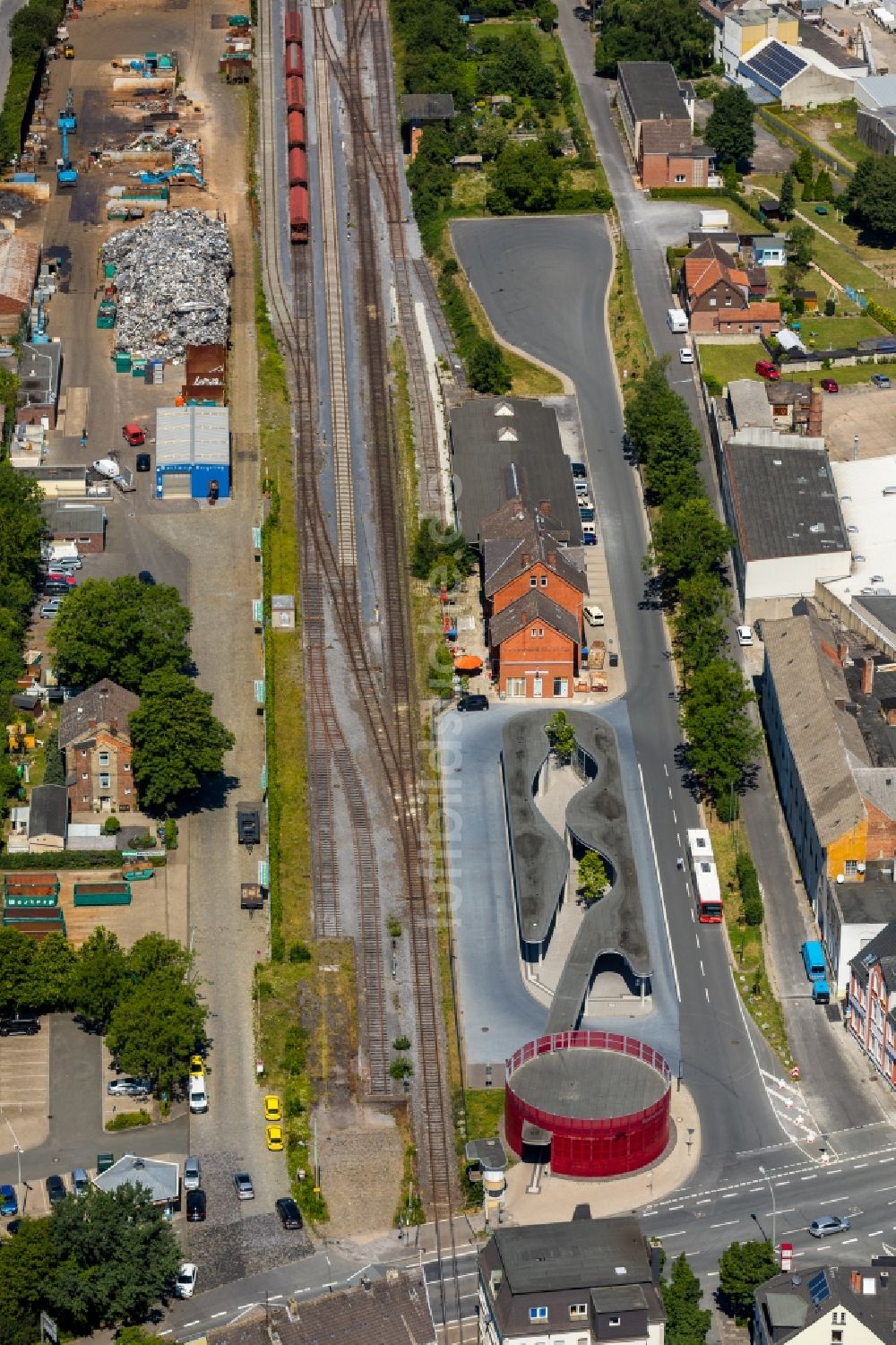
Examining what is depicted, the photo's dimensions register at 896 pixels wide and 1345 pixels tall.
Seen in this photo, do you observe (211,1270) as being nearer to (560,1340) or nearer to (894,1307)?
(560,1340)

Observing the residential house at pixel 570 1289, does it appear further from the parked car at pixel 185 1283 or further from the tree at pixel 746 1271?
the parked car at pixel 185 1283

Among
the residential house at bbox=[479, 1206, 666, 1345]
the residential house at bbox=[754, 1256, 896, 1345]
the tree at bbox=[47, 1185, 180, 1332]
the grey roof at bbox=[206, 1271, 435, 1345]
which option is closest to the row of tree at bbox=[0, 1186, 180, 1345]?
the tree at bbox=[47, 1185, 180, 1332]

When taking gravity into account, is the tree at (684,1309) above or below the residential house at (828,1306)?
below

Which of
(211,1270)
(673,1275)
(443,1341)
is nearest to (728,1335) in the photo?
(673,1275)

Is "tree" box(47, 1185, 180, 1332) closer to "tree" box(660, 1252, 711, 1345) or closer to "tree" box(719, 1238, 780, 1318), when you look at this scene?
"tree" box(660, 1252, 711, 1345)

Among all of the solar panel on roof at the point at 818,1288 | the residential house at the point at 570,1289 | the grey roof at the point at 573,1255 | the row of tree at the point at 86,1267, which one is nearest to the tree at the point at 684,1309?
the residential house at the point at 570,1289

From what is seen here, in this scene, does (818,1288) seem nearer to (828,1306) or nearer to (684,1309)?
(828,1306)
